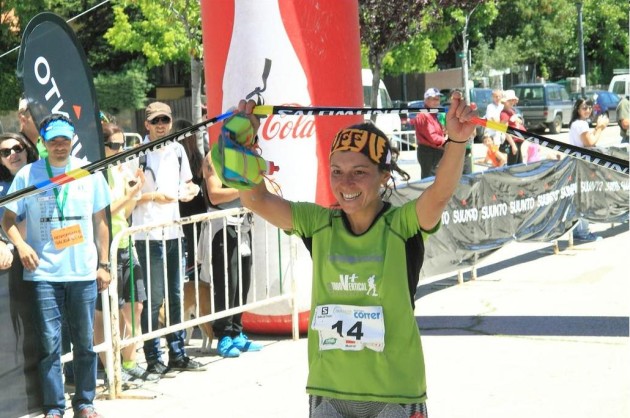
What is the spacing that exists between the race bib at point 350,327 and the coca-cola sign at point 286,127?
15.3 ft

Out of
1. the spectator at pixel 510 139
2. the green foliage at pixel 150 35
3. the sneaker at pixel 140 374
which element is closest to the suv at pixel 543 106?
the green foliage at pixel 150 35

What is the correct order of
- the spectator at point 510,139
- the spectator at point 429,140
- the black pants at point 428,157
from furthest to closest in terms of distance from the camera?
the spectator at point 510,139 < the black pants at point 428,157 < the spectator at point 429,140

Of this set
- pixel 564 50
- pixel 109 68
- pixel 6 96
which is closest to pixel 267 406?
pixel 6 96

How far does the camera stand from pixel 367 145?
3762 mm

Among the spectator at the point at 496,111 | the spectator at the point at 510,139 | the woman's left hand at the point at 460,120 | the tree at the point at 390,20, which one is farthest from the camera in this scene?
the tree at the point at 390,20

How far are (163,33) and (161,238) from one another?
2370 cm

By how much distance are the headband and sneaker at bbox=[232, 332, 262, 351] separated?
4689mm

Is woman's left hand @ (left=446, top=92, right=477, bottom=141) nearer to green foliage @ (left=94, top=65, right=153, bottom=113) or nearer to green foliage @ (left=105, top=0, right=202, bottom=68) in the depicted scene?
green foliage @ (left=105, top=0, right=202, bottom=68)

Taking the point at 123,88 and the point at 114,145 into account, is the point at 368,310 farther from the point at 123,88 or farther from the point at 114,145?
the point at 123,88

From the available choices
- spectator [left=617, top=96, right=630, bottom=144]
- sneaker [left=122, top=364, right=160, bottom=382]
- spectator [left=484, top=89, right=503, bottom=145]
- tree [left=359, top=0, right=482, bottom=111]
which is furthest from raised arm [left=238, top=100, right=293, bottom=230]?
tree [left=359, top=0, right=482, bottom=111]

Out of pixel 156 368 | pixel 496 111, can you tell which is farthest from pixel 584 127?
pixel 156 368

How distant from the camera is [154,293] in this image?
7.62 m

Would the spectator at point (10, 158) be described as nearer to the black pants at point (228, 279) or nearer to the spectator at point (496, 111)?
the black pants at point (228, 279)

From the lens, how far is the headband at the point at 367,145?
375 centimetres
